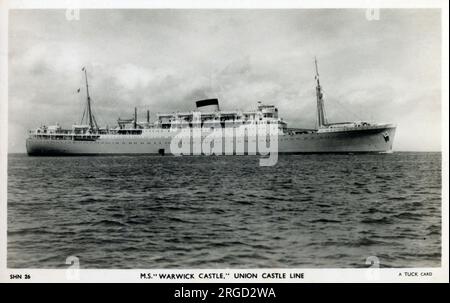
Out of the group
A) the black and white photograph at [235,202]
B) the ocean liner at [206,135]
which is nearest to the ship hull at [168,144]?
the ocean liner at [206,135]

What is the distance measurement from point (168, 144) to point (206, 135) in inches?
158

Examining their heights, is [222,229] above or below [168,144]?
below

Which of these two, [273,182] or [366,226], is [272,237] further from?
[273,182]

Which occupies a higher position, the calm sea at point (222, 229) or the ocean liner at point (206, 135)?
the ocean liner at point (206, 135)

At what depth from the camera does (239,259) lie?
7.22 meters

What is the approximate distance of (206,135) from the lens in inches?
1245

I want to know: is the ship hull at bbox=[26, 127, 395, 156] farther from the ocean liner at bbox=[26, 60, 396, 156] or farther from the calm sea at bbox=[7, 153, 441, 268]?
the calm sea at bbox=[7, 153, 441, 268]

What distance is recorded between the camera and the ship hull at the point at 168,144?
3064 cm

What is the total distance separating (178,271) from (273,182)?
7587mm

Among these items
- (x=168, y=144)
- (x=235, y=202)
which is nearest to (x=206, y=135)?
(x=168, y=144)

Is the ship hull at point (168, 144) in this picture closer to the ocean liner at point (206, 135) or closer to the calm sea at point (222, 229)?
the ocean liner at point (206, 135)

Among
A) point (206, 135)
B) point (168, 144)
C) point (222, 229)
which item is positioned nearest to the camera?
point (222, 229)

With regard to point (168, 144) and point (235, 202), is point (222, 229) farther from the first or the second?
point (168, 144)
